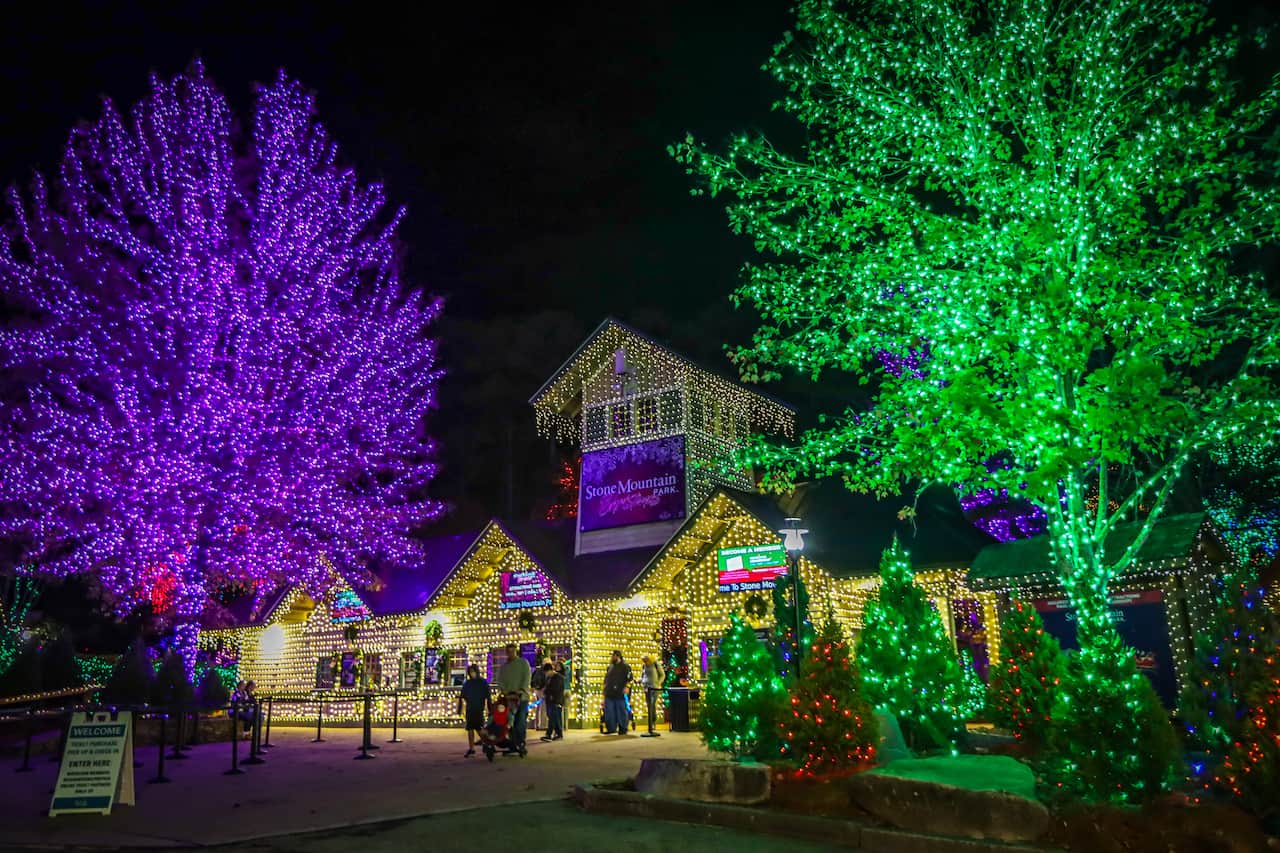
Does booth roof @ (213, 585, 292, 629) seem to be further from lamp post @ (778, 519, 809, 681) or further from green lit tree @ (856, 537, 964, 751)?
green lit tree @ (856, 537, 964, 751)

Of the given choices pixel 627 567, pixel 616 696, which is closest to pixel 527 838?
pixel 616 696

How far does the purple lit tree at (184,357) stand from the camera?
69.5 feet

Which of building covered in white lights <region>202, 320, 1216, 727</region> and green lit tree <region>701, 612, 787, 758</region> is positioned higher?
building covered in white lights <region>202, 320, 1216, 727</region>

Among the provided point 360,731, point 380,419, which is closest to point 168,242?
point 380,419

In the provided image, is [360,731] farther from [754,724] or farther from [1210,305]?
[1210,305]

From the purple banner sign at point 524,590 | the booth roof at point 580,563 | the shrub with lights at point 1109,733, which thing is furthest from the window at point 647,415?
the shrub with lights at point 1109,733

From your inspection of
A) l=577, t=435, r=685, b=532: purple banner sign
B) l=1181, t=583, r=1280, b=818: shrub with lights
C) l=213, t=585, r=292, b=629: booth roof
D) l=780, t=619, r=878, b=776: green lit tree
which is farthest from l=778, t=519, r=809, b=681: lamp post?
l=213, t=585, r=292, b=629: booth roof

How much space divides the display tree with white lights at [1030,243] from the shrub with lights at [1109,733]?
2945mm

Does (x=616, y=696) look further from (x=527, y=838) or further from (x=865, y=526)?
(x=527, y=838)

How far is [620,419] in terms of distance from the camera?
25.3 m

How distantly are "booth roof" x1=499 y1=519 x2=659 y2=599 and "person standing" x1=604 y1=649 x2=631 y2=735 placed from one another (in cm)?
256

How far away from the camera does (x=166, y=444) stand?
70.7 feet

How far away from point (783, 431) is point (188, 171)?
18223mm

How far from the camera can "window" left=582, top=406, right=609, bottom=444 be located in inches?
1001
